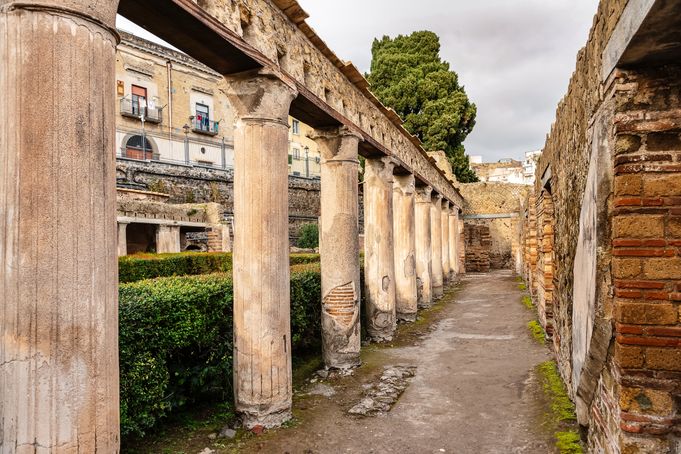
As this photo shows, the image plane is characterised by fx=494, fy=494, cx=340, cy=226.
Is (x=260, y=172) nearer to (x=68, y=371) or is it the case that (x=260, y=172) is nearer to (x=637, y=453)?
(x=68, y=371)

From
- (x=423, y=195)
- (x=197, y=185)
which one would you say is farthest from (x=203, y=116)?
(x=423, y=195)

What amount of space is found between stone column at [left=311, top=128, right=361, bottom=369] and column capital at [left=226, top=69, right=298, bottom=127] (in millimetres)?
1934

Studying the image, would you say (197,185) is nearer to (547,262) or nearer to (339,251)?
(339,251)

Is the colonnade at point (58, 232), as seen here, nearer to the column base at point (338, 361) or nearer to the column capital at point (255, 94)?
the column capital at point (255, 94)

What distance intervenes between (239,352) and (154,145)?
23092mm

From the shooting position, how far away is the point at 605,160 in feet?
9.46

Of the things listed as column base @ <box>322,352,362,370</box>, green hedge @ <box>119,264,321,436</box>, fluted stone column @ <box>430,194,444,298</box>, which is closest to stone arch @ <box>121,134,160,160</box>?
fluted stone column @ <box>430,194,444,298</box>

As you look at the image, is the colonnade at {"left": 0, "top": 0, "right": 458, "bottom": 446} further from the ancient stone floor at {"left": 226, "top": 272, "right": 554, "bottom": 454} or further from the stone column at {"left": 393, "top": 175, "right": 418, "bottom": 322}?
the stone column at {"left": 393, "top": 175, "right": 418, "bottom": 322}

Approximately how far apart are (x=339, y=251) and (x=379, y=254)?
1915 mm

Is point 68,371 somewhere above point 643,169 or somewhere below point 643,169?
below

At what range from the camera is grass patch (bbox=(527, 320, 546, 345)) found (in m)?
7.59

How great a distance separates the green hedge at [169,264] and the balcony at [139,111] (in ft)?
49.8

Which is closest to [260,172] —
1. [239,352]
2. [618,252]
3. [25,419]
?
[239,352]

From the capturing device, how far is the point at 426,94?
23406mm
